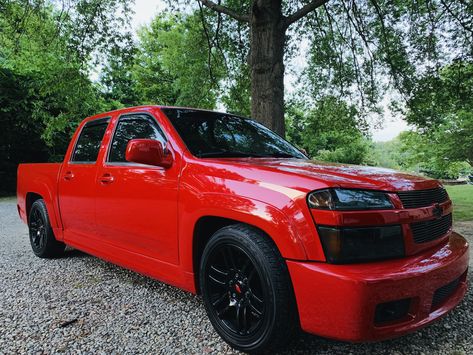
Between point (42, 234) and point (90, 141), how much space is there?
164 centimetres

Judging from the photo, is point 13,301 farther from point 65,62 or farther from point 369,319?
point 65,62

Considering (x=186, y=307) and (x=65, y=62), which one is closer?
(x=186, y=307)

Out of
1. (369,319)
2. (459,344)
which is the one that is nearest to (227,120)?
(369,319)

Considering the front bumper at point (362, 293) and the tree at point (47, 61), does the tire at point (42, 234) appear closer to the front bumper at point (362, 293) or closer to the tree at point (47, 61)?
the front bumper at point (362, 293)

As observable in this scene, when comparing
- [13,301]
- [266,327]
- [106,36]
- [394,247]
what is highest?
[106,36]

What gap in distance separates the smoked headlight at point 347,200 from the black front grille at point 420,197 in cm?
14

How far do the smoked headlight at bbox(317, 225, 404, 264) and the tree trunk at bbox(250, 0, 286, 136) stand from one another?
4.92m

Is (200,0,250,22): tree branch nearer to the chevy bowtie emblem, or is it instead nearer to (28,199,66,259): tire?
(28,199,66,259): tire

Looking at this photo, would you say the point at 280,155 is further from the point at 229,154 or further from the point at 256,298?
the point at 256,298

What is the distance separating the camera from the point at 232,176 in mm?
2361

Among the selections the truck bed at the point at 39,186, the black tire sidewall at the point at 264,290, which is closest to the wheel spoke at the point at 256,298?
the black tire sidewall at the point at 264,290

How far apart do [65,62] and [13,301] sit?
1012cm

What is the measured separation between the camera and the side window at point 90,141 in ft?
12.5

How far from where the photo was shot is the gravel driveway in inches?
93.7
